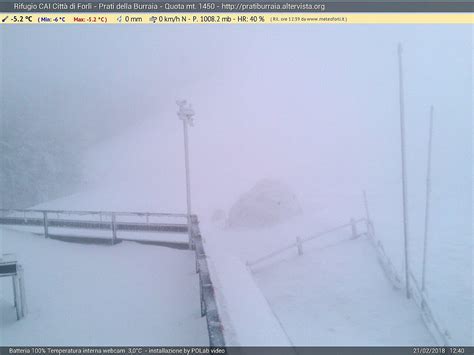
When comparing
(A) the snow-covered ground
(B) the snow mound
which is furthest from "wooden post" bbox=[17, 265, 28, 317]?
(B) the snow mound

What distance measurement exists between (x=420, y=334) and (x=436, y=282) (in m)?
2.86

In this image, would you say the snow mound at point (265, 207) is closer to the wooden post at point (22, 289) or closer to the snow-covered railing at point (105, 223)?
the snow-covered railing at point (105, 223)

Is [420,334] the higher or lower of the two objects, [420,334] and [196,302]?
the lower

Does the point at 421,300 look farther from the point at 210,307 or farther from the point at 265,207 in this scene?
the point at 265,207

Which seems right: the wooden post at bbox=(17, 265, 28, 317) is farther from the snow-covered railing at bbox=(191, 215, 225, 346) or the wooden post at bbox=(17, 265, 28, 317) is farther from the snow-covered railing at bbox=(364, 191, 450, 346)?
the snow-covered railing at bbox=(364, 191, 450, 346)

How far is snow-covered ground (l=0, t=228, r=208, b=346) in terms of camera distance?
15.6 ft

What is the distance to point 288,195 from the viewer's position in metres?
18.4

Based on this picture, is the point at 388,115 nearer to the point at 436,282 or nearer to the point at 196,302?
the point at 436,282

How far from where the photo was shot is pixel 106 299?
5.84 meters

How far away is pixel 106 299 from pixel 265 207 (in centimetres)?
1247

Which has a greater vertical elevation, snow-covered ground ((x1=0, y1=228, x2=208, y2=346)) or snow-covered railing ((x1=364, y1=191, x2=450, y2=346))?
snow-covered ground ((x1=0, y1=228, x2=208, y2=346))

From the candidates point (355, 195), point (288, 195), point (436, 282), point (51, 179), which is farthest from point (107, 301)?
point (51, 179)

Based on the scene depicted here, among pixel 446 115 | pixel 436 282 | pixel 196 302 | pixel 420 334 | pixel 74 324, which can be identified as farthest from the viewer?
pixel 446 115

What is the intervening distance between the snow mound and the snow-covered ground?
29.8 ft
